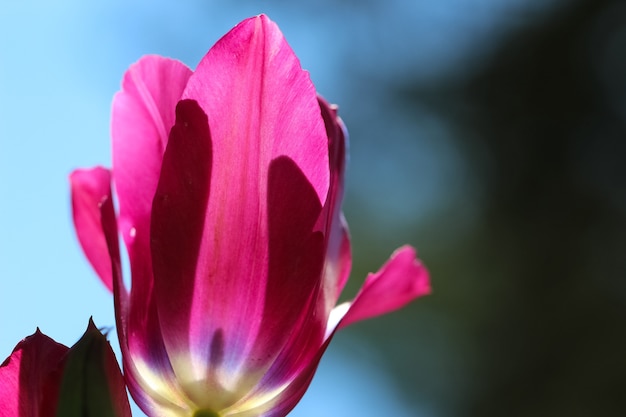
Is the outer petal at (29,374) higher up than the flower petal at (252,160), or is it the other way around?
the flower petal at (252,160)

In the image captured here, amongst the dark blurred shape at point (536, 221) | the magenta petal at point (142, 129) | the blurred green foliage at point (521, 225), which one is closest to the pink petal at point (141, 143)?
the magenta petal at point (142, 129)

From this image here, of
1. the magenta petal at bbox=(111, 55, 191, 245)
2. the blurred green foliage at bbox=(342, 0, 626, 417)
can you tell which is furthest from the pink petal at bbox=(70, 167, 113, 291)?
the blurred green foliage at bbox=(342, 0, 626, 417)

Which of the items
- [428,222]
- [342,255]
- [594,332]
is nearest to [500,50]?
[428,222]

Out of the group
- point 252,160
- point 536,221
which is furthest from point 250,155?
point 536,221

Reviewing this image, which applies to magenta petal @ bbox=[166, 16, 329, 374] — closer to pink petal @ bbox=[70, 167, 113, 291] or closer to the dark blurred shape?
pink petal @ bbox=[70, 167, 113, 291]

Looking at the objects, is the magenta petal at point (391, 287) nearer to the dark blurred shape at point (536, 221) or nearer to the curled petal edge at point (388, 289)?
the curled petal edge at point (388, 289)
